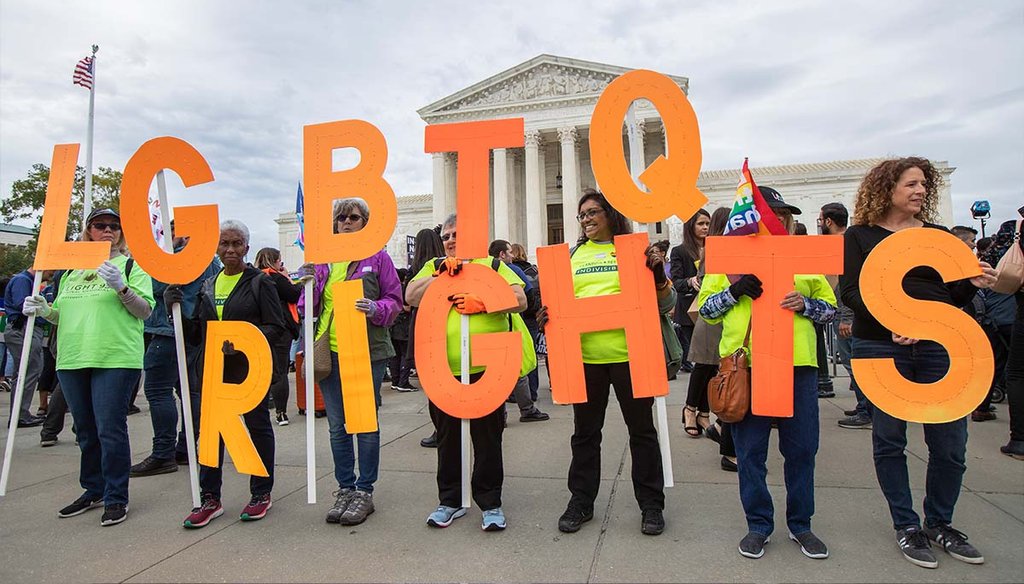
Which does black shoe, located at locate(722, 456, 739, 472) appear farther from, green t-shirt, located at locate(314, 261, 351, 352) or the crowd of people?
green t-shirt, located at locate(314, 261, 351, 352)

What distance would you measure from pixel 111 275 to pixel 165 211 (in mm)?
528

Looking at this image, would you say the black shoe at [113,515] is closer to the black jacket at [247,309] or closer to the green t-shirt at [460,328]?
the black jacket at [247,309]

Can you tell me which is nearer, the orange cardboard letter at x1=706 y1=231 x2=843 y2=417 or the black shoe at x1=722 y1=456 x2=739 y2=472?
the orange cardboard letter at x1=706 y1=231 x2=843 y2=417

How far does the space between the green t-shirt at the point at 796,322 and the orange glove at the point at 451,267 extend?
1.46 meters

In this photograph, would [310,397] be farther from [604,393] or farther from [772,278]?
[772,278]

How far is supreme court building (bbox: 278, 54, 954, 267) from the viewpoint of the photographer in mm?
41250

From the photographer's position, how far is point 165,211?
382 centimetres

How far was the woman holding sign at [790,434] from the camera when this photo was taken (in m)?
2.90

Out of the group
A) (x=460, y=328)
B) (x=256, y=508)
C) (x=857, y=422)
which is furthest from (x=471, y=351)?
(x=857, y=422)

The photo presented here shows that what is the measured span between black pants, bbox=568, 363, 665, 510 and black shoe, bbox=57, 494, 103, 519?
3.27 m

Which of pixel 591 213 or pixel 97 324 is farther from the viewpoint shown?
pixel 97 324

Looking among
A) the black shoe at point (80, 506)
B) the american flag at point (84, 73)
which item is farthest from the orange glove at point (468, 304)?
the american flag at point (84, 73)

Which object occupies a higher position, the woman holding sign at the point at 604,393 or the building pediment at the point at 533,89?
the building pediment at the point at 533,89

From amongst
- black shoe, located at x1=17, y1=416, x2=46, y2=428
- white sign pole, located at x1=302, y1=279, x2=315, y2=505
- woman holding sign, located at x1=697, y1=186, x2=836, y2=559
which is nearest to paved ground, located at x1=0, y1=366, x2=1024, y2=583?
woman holding sign, located at x1=697, y1=186, x2=836, y2=559
